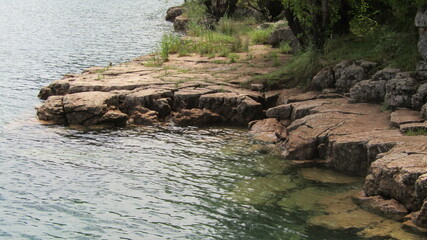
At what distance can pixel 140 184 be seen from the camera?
475 inches

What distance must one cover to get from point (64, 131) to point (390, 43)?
9.17 m

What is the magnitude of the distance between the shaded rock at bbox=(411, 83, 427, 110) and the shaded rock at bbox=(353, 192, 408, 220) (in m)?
3.96

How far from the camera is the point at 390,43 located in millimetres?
16578

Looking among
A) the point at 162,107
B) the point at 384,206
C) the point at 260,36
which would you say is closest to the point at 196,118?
the point at 162,107

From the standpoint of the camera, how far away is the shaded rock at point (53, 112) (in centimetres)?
1656

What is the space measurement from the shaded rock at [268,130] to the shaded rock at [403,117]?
2.66 metres

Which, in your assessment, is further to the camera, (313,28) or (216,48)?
(216,48)

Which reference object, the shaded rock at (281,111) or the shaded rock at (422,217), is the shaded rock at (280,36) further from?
the shaded rock at (422,217)

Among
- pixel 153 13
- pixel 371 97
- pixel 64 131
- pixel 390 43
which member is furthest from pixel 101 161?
pixel 153 13

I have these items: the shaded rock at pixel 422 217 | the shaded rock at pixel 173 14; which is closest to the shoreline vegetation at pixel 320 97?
the shaded rock at pixel 422 217

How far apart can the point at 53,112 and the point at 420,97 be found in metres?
9.62

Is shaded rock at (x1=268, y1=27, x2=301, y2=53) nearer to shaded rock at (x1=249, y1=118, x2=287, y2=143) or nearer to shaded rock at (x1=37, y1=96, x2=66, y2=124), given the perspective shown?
shaded rock at (x1=249, y1=118, x2=287, y2=143)

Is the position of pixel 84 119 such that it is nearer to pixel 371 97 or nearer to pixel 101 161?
pixel 101 161

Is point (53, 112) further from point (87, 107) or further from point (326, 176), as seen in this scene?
point (326, 176)
